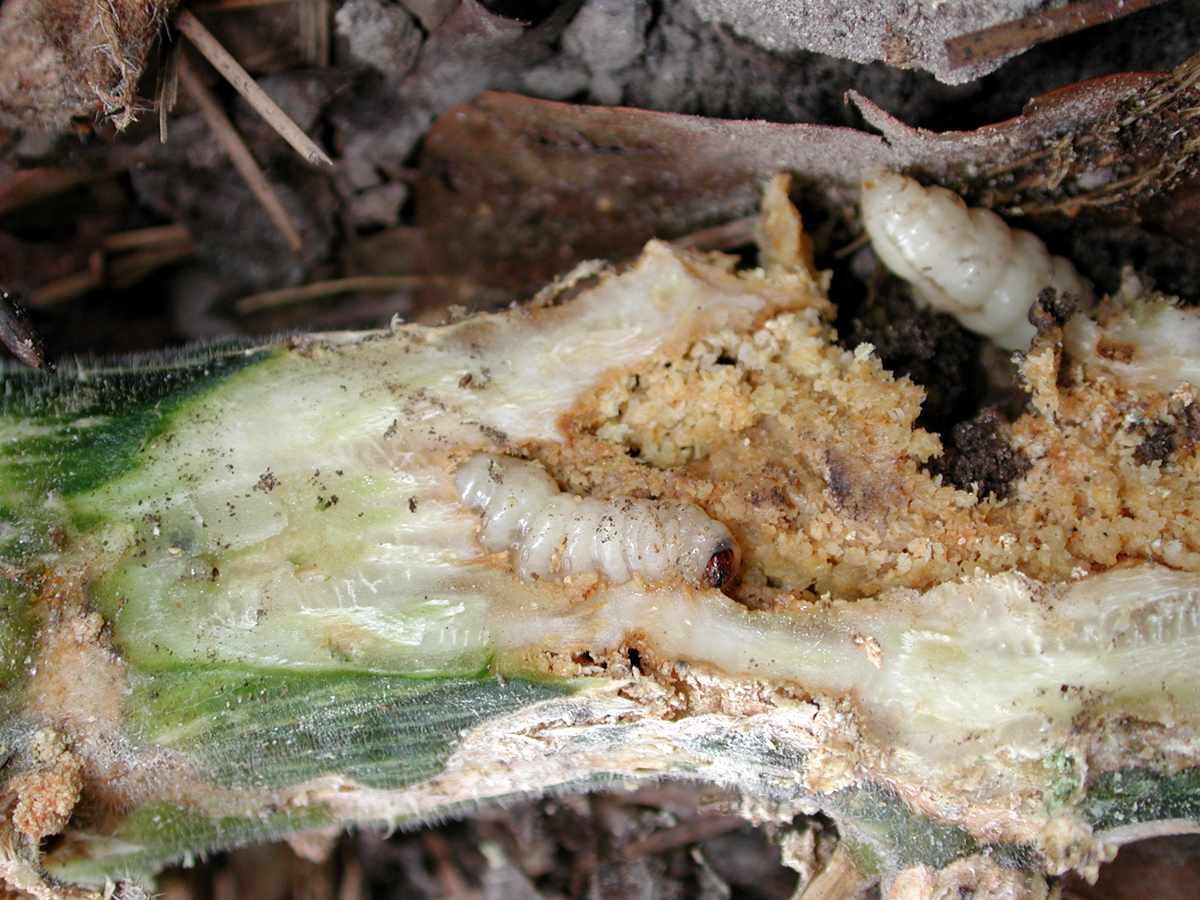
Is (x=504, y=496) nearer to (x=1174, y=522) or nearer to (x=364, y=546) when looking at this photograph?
(x=364, y=546)

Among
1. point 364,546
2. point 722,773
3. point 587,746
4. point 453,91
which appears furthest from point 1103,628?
point 453,91

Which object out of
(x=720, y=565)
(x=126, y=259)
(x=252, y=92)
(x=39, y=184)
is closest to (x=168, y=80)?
(x=252, y=92)

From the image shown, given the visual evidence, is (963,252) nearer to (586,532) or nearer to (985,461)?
(985,461)

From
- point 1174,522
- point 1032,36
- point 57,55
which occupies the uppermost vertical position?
point 1032,36

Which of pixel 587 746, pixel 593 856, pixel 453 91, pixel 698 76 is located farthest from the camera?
pixel 593 856

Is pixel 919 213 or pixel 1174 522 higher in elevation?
pixel 919 213

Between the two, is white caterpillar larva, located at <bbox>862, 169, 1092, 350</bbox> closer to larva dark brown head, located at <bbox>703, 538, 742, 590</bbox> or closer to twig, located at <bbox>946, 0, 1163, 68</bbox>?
twig, located at <bbox>946, 0, 1163, 68</bbox>

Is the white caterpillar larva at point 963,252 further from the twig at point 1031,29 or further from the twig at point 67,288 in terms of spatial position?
the twig at point 67,288
